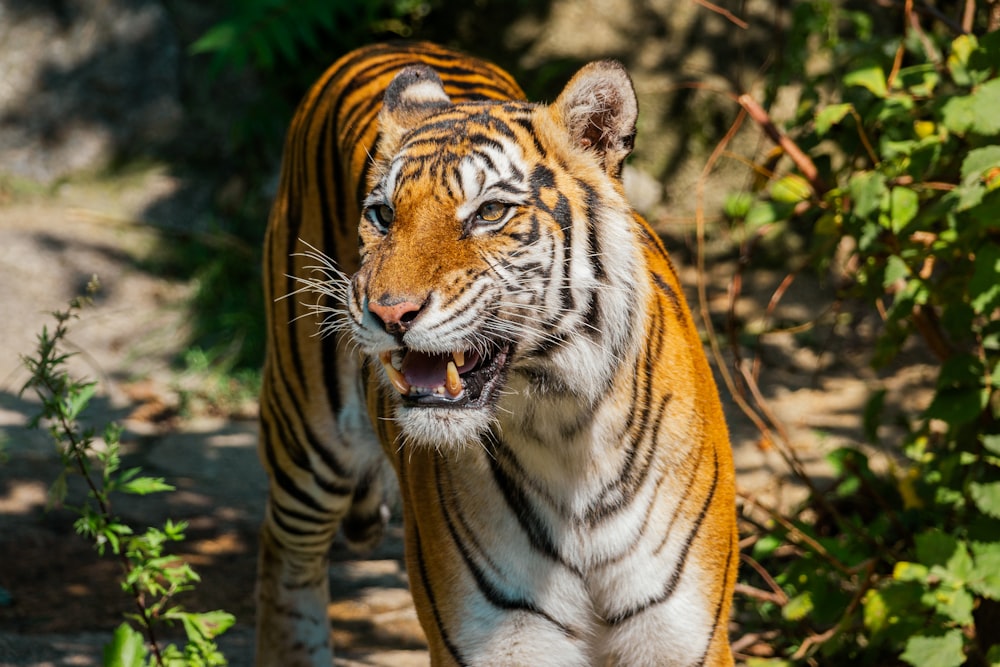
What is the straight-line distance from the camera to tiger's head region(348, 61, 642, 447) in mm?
2100

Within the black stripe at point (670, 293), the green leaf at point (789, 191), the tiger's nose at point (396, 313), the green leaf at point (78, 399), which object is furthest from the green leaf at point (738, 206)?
the green leaf at point (78, 399)

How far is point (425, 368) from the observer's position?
2.17m

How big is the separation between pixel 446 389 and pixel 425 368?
56mm

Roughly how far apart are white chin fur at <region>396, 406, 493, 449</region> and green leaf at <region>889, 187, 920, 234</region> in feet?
4.41

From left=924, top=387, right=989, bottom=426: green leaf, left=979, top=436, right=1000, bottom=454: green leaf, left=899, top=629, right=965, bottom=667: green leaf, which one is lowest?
left=899, top=629, right=965, bottom=667: green leaf

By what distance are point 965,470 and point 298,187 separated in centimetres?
204

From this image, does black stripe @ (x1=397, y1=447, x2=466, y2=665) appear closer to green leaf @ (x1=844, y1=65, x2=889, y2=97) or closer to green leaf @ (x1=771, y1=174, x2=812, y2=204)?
green leaf @ (x1=771, y1=174, x2=812, y2=204)

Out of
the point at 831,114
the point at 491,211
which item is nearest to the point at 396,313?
the point at 491,211

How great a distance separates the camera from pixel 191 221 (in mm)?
6809

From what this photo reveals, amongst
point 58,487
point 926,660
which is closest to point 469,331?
point 58,487

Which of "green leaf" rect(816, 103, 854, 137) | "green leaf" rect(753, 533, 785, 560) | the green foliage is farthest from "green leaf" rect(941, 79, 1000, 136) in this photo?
"green leaf" rect(753, 533, 785, 560)

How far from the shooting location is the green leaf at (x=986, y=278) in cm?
279

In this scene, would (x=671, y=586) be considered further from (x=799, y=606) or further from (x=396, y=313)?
(x=799, y=606)

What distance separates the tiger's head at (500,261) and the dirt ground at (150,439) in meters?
1.81
